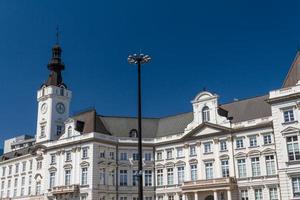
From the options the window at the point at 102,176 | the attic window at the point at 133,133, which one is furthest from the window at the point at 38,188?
the attic window at the point at 133,133

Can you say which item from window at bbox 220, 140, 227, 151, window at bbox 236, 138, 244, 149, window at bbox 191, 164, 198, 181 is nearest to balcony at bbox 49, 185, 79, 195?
window at bbox 191, 164, 198, 181

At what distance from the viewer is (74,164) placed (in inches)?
2788

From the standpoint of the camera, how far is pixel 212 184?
6181 cm

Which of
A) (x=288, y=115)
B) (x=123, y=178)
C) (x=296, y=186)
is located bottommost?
(x=296, y=186)

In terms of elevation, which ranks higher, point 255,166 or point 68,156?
point 68,156

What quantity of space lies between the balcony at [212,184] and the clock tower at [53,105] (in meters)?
29.2

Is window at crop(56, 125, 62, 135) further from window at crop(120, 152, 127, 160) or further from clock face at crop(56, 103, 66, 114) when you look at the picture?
window at crop(120, 152, 127, 160)

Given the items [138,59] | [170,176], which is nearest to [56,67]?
[170,176]

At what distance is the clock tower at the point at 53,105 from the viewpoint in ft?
265

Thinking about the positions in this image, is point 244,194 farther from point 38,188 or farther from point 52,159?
point 38,188

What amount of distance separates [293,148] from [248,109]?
1363 centimetres

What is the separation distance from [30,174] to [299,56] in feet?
181

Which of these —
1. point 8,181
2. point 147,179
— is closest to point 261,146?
point 147,179

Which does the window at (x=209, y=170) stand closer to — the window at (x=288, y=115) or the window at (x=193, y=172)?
the window at (x=193, y=172)
